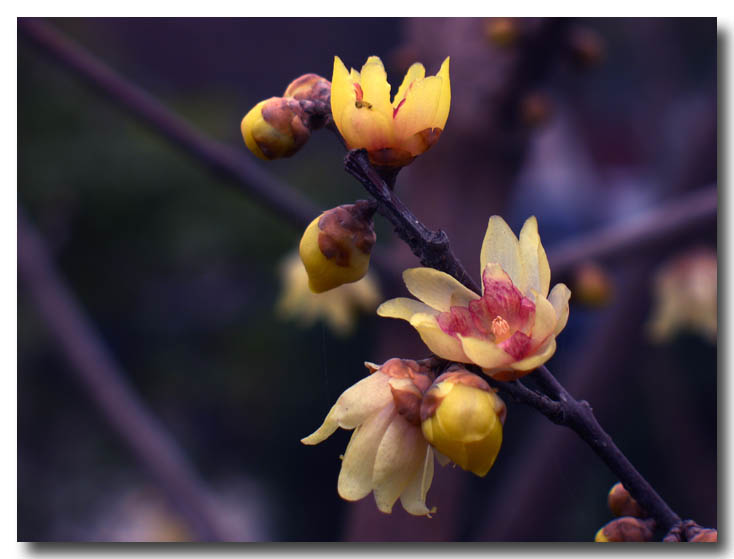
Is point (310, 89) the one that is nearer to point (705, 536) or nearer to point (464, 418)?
point (464, 418)

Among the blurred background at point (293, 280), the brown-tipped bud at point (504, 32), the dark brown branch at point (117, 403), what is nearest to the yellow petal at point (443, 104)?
the blurred background at point (293, 280)

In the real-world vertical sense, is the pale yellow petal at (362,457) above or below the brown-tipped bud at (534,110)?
below

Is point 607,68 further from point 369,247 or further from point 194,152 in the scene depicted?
point 369,247

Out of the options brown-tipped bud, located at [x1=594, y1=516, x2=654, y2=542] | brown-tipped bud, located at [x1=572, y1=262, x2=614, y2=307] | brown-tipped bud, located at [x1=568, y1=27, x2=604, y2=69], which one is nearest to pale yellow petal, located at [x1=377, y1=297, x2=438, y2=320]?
brown-tipped bud, located at [x1=594, y1=516, x2=654, y2=542]

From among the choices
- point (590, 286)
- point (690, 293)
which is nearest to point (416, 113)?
point (590, 286)

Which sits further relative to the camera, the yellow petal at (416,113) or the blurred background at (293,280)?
the blurred background at (293,280)

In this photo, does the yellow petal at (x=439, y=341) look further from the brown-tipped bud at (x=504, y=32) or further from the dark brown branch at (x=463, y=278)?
the brown-tipped bud at (x=504, y=32)
